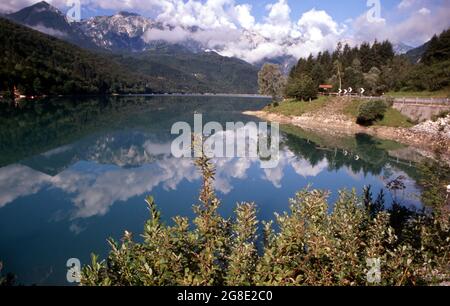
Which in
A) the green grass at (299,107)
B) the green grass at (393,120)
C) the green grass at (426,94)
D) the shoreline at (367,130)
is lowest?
the shoreline at (367,130)

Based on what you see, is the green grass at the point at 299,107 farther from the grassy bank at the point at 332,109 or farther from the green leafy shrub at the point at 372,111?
the green leafy shrub at the point at 372,111

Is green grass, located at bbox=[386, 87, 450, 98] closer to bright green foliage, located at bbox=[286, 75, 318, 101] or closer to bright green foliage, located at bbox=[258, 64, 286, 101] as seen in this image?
bright green foliage, located at bbox=[286, 75, 318, 101]

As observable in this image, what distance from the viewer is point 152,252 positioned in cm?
803

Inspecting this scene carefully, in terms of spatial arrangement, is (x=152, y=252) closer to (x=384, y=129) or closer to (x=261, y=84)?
(x=384, y=129)

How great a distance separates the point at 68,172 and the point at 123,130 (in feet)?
128

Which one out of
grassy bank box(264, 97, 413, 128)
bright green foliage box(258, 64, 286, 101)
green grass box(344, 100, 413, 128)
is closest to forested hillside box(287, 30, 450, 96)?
grassy bank box(264, 97, 413, 128)

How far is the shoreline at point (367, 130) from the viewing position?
59719 mm

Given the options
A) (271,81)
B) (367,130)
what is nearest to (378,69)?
(271,81)

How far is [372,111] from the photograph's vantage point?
78.6 m

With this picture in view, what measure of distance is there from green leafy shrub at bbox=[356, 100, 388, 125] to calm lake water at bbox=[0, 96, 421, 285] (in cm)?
804

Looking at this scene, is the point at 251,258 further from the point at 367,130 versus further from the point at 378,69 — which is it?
the point at 378,69

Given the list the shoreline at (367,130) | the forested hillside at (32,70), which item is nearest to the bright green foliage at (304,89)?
the shoreline at (367,130)

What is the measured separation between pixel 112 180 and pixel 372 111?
60686 mm

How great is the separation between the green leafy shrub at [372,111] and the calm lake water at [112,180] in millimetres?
8039
